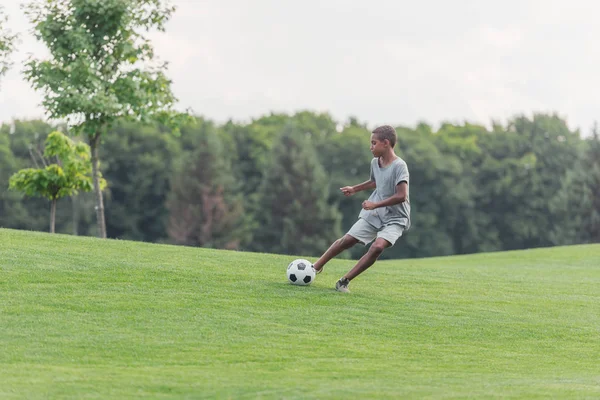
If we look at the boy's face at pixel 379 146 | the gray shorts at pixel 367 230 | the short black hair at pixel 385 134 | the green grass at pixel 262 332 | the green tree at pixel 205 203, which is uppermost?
the green tree at pixel 205 203

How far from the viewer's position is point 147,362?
10.2 metres

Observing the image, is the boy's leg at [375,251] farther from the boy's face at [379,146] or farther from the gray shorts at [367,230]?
the boy's face at [379,146]

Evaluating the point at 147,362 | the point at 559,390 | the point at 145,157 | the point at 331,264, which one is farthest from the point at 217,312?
the point at 145,157

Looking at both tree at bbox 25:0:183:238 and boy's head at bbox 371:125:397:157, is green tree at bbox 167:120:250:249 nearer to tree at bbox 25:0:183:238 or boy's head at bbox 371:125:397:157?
tree at bbox 25:0:183:238

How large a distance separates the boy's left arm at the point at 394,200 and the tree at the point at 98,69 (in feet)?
56.8

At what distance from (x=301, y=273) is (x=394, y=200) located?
2.34 meters

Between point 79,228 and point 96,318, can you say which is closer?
point 96,318

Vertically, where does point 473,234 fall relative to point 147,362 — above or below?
above

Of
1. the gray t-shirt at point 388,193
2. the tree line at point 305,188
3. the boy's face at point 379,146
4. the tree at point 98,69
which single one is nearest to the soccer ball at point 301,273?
the gray t-shirt at point 388,193

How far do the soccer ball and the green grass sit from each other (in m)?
0.40

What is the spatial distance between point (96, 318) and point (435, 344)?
456cm

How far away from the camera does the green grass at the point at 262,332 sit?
9219mm

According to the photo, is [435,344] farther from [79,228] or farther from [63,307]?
[79,228]

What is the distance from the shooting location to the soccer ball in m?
15.1
